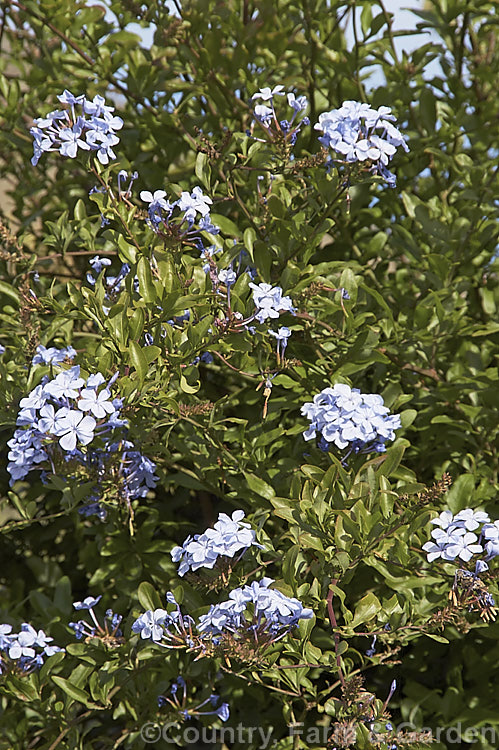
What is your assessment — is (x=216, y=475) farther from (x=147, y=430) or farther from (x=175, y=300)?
(x=175, y=300)

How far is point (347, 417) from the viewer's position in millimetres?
1461

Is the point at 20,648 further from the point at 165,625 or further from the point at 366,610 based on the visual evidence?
the point at 366,610

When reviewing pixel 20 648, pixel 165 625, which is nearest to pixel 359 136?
pixel 165 625

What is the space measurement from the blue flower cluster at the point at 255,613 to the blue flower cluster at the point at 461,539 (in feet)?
0.85

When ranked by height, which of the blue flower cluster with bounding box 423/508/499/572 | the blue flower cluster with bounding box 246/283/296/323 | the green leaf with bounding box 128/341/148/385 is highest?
the blue flower cluster with bounding box 246/283/296/323

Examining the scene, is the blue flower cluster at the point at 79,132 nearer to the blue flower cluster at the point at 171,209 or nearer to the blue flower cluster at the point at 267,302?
the blue flower cluster at the point at 171,209

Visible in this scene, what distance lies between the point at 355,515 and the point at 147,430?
0.43 m

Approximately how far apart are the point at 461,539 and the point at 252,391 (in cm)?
64

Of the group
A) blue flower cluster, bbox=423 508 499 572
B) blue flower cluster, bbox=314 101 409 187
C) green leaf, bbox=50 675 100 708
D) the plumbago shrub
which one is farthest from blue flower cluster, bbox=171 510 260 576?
blue flower cluster, bbox=314 101 409 187

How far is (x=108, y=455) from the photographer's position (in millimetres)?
1567

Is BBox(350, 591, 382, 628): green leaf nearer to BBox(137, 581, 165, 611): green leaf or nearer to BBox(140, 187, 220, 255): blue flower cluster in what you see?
BBox(137, 581, 165, 611): green leaf

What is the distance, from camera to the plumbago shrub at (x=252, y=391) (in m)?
1.42

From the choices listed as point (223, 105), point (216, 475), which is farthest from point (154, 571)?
point (223, 105)

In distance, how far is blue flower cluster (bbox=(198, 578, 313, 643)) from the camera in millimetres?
1281
